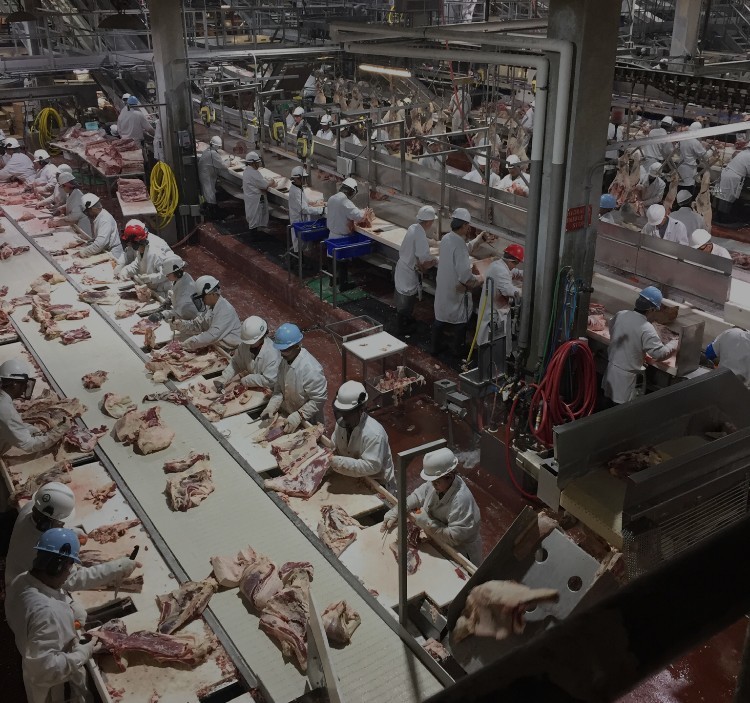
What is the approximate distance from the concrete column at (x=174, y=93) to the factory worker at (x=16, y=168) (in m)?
3.03

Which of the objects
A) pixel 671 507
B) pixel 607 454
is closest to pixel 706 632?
pixel 671 507

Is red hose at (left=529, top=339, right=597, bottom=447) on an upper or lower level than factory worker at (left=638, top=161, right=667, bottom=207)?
lower

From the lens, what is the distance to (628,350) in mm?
7750

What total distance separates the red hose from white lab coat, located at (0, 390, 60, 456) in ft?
13.5

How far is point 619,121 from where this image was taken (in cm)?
1670

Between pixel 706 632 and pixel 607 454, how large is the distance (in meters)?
4.02

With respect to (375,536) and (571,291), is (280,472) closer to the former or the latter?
(375,536)

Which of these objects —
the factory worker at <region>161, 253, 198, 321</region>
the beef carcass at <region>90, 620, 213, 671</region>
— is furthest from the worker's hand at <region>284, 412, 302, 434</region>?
→ the factory worker at <region>161, 253, 198, 321</region>

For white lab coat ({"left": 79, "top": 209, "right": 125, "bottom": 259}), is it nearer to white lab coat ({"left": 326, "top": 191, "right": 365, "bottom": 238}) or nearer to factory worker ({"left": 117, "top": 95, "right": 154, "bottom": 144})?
white lab coat ({"left": 326, "top": 191, "right": 365, "bottom": 238})

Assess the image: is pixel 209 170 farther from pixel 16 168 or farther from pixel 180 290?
pixel 180 290

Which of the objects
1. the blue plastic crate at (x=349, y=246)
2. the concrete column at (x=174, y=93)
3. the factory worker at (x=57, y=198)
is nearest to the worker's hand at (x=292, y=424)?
the blue plastic crate at (x=349, y=246)

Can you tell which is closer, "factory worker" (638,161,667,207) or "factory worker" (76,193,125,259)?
"factory worker" (76,193,125,259)

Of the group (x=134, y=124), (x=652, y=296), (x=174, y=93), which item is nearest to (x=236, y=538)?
(x=652, y=296)

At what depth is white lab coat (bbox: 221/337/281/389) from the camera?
706cm
